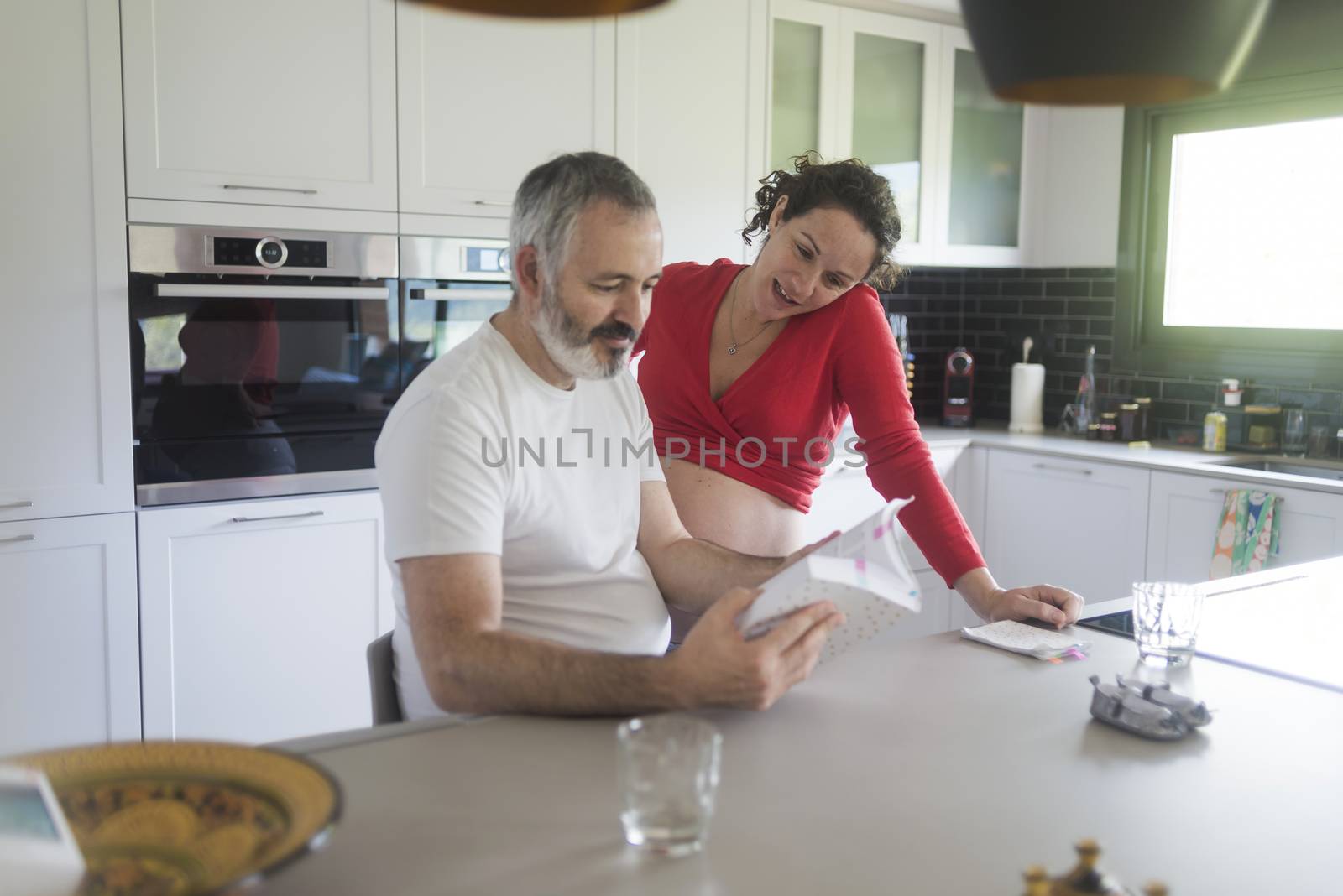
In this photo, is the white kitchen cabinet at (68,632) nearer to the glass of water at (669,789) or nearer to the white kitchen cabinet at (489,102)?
the white kitchen cabinet at (489,102)

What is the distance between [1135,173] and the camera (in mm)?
4094

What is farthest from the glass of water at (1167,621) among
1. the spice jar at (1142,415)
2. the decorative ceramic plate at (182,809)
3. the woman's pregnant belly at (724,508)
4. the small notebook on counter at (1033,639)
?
the spice jar at (1142,415)

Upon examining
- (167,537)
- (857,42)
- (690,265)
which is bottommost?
(167,537)

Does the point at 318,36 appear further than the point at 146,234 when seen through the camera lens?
Yes

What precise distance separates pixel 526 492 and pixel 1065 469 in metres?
2.61

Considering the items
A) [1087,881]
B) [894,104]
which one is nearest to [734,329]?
[1087,881]

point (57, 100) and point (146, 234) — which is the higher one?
point (57, 100)

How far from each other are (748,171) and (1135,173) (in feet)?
4.62

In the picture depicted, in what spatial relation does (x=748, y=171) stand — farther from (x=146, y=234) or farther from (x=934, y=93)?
(x=146, y=234)

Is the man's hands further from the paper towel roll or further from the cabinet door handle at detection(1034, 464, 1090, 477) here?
the paper towel roll

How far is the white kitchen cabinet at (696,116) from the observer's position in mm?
3457

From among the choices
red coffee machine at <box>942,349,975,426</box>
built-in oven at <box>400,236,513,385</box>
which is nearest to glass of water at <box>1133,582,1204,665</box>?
built-in oven at <box>400,236,513,385</box>

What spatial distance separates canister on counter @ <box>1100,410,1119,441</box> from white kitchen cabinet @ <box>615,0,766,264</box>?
138 centimetres

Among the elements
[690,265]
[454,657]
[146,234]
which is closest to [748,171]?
[690,265]
